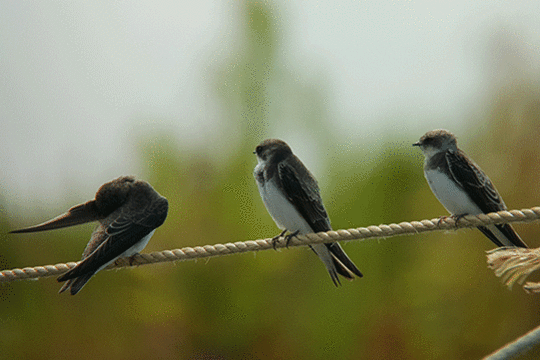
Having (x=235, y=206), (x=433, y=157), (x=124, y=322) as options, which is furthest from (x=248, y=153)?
(x=433, y=157)

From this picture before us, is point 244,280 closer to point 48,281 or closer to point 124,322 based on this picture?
point 124,322

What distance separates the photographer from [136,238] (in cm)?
251

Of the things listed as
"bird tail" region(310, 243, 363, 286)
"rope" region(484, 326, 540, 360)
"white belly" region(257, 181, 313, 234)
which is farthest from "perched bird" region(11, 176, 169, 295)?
"rope" region(484, 326, 540, 360)

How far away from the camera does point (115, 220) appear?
2562 millimetres

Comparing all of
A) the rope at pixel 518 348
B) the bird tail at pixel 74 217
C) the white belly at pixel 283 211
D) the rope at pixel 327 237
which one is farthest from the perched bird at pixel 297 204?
the rope at pixel 518 348

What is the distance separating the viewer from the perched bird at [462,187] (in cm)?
263

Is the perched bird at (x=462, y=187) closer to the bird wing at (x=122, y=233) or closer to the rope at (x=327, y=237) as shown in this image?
the rope at (x=327, y=237)

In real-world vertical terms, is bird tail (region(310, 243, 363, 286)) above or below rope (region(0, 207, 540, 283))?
below

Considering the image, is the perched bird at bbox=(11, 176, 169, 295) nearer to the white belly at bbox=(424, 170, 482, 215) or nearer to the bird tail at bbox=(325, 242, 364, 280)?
the bird tail at bbox=(325, 242, 364, 280)

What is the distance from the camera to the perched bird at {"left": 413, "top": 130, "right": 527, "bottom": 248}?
8.64 feet

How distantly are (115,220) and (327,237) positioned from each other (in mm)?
1050

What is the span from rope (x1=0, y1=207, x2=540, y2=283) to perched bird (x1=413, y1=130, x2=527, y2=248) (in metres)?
0.19

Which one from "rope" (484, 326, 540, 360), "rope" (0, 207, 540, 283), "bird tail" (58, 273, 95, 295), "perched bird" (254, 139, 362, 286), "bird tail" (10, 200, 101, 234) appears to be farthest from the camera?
"perched bird" (254, 139, 362, 286)

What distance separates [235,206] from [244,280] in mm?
1012
